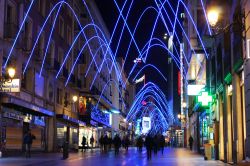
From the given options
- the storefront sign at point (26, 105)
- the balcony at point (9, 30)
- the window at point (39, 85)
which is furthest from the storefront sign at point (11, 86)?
the window at point (39, 85)

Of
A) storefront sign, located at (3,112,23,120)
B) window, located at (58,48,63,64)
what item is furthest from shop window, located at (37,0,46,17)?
storefront sign, located at (3,112,23,120)

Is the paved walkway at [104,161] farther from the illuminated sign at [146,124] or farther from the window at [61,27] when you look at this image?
the illuminated sign at [146,124]

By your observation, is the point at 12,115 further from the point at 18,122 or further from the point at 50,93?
the point at 50,93

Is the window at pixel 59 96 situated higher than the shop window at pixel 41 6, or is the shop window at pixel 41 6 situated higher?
the shop window at pixel 41 6

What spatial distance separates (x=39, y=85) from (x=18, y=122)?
6.80 metres

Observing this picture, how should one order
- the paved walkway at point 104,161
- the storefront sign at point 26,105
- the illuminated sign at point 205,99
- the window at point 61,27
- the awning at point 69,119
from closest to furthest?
the paved walkway at point 104,161 < the storefront sign at point 26,105 < the illuminated sign at point 205,99 < the awning at point 69,119 < the window at point 61,27

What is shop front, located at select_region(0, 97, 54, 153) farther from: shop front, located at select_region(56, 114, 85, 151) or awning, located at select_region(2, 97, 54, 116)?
shop front, located at select_region(56, 114, 85, 151)

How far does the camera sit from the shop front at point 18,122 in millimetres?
33031

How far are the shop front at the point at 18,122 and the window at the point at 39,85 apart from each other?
180 centimetres

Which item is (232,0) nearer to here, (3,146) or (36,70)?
(3,146)

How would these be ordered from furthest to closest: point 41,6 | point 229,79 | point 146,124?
point 146,124, point 41,6, point 229,79

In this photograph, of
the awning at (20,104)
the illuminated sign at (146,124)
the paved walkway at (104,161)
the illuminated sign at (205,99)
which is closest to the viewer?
the paved walkway at (104,161)

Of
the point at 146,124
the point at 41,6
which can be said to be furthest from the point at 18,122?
the point at 146,124

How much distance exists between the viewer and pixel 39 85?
1682 inches
